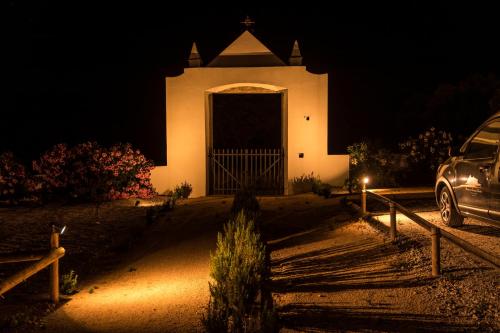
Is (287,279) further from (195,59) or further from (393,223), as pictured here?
(195,59)

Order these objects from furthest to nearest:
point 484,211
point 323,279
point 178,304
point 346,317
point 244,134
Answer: point 244,134 → point 484,211 → point 323,279 → point 178,304 → point 346,317

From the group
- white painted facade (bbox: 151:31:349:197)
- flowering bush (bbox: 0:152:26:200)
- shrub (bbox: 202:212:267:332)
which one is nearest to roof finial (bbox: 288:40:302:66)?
white painted facade (bbox: 151:31:349:197)

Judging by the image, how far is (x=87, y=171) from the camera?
1641 cm

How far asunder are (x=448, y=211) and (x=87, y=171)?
9.78 m

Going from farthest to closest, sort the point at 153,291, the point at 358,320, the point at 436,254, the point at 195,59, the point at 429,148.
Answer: the point at 429,148, the point at 195,59, the point at 153,291, the point at 436,254, the point at 358,320

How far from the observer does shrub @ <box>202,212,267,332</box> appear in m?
5.17

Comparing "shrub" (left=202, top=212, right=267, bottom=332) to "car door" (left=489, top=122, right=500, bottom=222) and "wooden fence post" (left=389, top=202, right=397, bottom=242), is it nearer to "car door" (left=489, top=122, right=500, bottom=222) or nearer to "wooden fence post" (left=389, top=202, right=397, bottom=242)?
"wooden fence post" (left=389, top=202, right=397, bottom=242)

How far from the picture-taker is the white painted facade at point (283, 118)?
57.8 ft

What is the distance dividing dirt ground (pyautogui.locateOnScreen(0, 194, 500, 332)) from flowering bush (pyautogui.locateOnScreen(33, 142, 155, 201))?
3006mm

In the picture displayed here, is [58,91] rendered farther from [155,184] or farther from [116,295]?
[116,295]

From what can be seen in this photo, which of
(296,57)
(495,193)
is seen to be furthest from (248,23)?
(495,193)

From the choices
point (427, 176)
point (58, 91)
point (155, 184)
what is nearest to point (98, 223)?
point (155, 184)

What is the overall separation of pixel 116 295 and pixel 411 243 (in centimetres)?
428

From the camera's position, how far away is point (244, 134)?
102 feet
